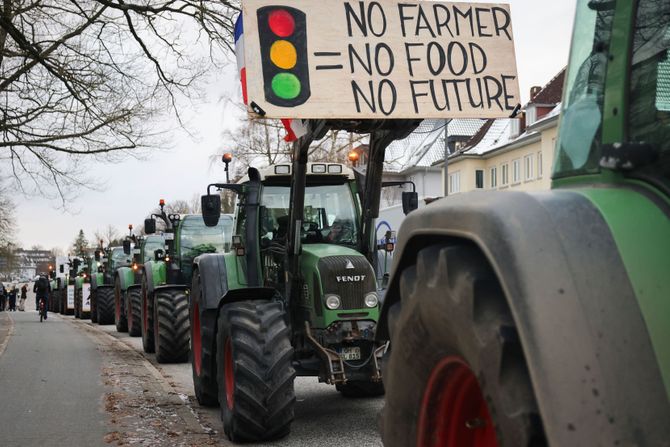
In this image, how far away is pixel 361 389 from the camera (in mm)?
8883

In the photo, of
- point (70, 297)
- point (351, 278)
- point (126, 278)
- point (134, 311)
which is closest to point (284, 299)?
point (351, 278)

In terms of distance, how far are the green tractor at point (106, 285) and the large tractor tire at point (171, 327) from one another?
11.5 metres

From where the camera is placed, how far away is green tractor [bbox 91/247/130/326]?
25.7m

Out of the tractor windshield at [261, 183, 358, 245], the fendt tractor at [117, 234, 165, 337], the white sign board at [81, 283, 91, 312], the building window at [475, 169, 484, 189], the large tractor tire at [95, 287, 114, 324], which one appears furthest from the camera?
the building window at [475, 169, 484, 189]

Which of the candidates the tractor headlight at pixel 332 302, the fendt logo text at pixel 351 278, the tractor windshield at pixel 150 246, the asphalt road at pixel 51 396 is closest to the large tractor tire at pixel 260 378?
the tractor headlight at pixel 332 302

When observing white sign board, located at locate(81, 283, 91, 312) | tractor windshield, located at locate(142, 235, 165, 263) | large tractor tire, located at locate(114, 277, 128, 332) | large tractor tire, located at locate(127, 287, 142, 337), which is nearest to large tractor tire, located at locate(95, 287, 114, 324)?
large tractor tire, located at locate(114, 277, 128, 332)

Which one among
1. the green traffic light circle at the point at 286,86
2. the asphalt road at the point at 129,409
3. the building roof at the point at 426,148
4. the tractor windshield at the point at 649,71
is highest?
the building roof at the point at 426,148

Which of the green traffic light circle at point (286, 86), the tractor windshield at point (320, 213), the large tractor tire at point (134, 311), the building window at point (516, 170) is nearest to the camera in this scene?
the green traffic light circle at point (286, 86)

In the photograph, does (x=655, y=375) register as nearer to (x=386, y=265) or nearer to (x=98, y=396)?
(x=386, y=265)

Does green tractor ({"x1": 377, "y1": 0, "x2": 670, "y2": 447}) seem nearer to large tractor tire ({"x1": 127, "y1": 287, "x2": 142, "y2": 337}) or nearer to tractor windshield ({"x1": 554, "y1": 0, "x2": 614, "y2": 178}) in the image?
tractor windshield ({"x1": 554, "y1": 0, "x2": 614, "y2": 178})

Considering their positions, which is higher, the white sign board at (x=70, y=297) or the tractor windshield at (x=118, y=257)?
the tractor windshield at (x=118, y=257)

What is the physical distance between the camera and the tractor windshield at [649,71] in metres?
2.26

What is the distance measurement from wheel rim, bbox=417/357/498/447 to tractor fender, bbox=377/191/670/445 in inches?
20.4

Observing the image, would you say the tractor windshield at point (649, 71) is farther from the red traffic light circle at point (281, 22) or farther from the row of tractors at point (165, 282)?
the row of tractors at point (165, 282)
